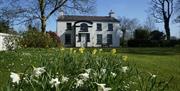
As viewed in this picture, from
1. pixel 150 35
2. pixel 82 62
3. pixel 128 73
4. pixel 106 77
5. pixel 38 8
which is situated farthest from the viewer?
pixel 150 35

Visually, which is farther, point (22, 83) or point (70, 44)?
point (70, 44)

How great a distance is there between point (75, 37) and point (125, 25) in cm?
3026

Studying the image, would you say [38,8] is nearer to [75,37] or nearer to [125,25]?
[75,37]

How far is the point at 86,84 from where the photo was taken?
4.67m

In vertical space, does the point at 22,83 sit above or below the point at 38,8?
below

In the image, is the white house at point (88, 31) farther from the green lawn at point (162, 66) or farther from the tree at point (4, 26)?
the green lawn at point (162, 66)

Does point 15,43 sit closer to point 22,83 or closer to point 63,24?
point 22,83

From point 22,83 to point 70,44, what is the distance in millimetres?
61420

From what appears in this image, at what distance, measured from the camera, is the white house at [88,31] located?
65.3 metres

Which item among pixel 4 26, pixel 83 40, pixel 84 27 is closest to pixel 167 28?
pixel 84 27

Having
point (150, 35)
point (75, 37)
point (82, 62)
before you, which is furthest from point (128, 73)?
point (150, 35)

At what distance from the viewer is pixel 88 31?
217ft

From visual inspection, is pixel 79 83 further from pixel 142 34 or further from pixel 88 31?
pixel 142 34

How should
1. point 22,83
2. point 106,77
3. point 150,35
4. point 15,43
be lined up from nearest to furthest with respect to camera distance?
point 22,83 < point 106,77 < point 15,43 < point 150,35
